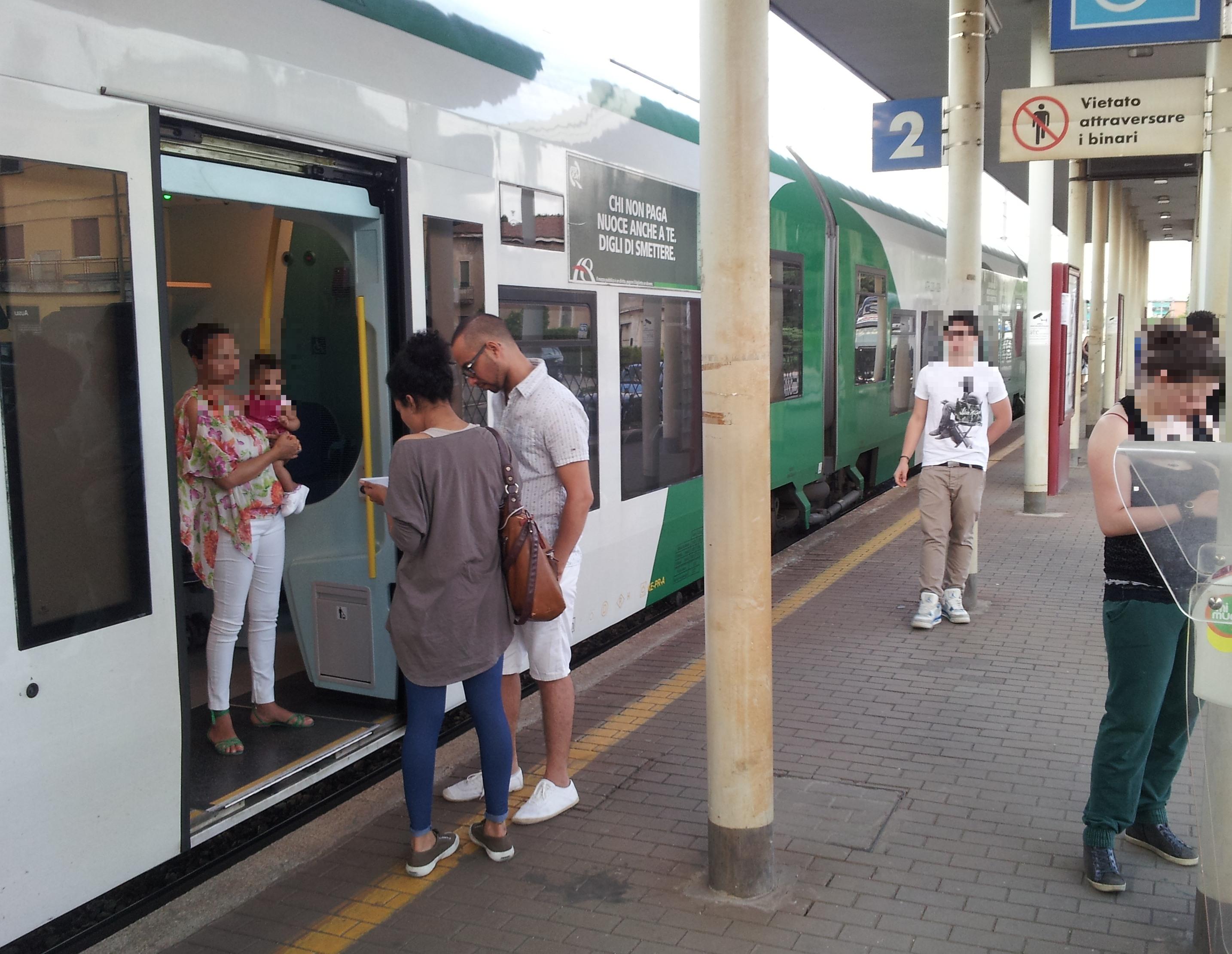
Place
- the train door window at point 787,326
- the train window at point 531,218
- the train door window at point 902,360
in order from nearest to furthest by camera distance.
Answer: the train window at point 531,218 → the train door window at point 787,326 → the train door window at point 902,360

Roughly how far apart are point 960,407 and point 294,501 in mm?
3662

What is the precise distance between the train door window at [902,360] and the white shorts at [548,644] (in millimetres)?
7799

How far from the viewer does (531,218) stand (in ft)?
16.2

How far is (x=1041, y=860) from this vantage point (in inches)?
143

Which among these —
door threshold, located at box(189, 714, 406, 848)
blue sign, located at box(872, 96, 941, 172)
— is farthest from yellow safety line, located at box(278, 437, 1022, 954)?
blue sign, located at box(872, 96, 941, 172)

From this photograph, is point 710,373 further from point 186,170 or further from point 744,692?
point 186,170

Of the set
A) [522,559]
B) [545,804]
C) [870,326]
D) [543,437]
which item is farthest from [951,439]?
[870,326]

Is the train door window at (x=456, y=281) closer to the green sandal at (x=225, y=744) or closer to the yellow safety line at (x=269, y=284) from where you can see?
the yellow safety line at (x=269, y=284)

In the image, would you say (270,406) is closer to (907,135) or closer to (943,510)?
(943,510)

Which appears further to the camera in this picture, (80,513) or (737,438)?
(737,438)

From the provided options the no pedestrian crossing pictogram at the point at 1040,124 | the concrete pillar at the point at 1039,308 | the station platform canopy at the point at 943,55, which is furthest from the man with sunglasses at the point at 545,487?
the concrete pillar at the point at 1039,308

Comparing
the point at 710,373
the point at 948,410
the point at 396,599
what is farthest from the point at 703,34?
the point at 948,410

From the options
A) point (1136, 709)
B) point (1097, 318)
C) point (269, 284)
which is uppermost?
point (1097, 318)

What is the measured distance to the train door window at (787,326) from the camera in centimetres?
797
